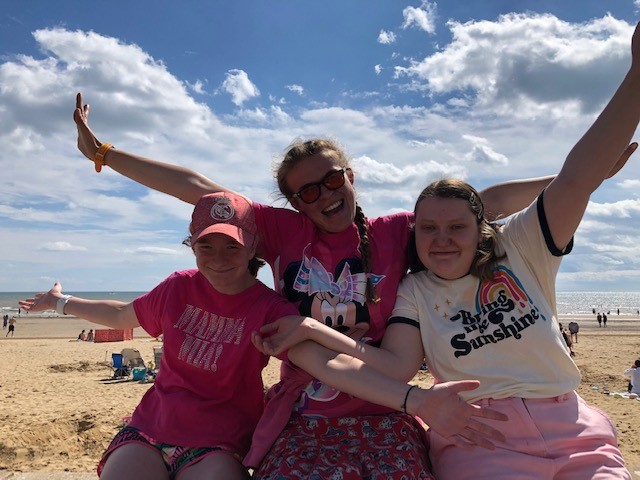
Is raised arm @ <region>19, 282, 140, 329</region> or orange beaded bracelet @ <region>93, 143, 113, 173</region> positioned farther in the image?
orange beaded bracelet @ <region>93, 143, 113, 173</region>

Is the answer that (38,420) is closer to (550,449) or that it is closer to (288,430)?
(288,430)

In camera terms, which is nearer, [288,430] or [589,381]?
[288,430]

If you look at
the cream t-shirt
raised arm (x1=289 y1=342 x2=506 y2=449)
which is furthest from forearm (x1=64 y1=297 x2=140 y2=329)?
A: the cream t-shirt

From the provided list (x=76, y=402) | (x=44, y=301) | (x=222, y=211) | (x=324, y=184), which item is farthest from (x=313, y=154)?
(x=76, y=402)

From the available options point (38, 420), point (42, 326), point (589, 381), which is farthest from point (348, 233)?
point (42, 326)

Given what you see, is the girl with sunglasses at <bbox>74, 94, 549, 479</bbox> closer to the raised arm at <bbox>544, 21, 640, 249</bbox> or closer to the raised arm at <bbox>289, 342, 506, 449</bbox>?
the raised arm at <bbox>289, 342, 506, 449</bbox>

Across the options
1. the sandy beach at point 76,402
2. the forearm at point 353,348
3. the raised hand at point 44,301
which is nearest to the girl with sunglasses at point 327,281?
the forearm at point 353,348

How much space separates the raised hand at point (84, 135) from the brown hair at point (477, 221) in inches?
81.5

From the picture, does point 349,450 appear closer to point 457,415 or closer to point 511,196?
point 457,415

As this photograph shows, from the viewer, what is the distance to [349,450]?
2393 millimetres

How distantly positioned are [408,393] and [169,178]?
6.12 feet

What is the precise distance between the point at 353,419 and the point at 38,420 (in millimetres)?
8705

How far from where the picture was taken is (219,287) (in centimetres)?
283

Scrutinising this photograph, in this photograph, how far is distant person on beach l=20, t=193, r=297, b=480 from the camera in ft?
8.31
